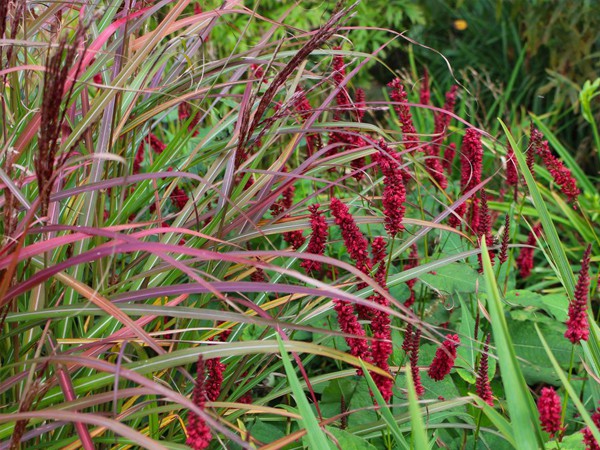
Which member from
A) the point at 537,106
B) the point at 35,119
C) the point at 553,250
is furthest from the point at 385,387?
the point at 537,106

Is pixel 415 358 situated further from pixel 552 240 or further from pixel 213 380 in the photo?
pixel 552 240

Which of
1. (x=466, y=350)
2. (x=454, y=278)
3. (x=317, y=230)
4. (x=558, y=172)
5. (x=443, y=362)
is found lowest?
(x=466, y=350)

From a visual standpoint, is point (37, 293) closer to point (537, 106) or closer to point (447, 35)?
point (537, 106)

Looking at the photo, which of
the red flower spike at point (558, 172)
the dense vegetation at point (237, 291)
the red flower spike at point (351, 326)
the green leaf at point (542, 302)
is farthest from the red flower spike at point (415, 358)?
the red flower spike at point (558, 172)

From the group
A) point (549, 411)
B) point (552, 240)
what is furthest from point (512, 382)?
point (552, 240)

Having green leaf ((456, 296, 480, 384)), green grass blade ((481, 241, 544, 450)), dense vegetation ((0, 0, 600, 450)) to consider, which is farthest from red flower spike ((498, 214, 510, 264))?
green grass blade ((481, 241, 544, 450))

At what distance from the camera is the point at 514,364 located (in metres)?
1.20

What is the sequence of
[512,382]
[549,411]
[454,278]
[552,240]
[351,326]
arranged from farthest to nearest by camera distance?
[454,278] → [552,240] → [351,326] → [549,411] → [512,382]

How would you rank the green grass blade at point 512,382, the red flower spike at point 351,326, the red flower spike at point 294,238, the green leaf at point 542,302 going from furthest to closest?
the green leaf at point 542,302 < the red flower spike at point 294,238 < the red flower spike at point 351,326 < the green grass blade at point 512,382

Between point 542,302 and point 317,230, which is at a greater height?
point 317,230

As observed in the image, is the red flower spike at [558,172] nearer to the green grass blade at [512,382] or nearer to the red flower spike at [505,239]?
the red flower spike at [505,239]

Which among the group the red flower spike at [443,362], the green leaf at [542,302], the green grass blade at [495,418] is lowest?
the green leaf at [542,302]

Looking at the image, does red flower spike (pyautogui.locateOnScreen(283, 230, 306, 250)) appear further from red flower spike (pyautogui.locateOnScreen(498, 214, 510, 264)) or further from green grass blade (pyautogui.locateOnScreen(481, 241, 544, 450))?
green grass blade (pyautogui.locateOnScreen(481, 241, 544, 450))

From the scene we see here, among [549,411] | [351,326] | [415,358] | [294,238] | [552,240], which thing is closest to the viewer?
[549,411]
